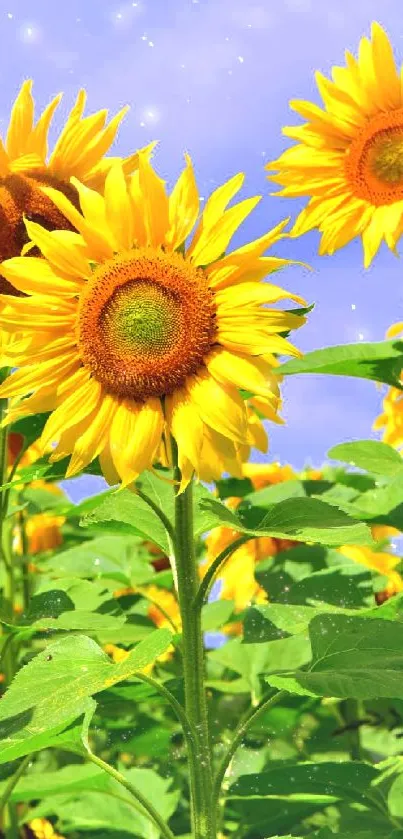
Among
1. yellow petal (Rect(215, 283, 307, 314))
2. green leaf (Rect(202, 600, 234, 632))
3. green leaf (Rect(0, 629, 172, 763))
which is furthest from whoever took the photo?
green leaf (Rect(202, 600, 234, 632))

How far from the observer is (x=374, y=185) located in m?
2.86

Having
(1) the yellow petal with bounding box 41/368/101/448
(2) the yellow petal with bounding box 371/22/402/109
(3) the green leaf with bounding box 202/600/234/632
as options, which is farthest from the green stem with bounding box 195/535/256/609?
(2) the yellow petal with bounding box 371/22/402/109

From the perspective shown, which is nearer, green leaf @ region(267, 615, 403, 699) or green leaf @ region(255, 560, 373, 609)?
green leaf @ region(267, 615, 403, 699)

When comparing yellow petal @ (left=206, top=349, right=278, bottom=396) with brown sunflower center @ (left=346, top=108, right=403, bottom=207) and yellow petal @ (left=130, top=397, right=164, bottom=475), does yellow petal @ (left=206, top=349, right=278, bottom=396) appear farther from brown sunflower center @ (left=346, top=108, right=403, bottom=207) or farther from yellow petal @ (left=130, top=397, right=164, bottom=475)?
brown sunflower center @ (left=346, top=108, right=403, bottom=207)

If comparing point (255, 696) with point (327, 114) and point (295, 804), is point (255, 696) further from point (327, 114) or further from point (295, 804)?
point (327, 114)

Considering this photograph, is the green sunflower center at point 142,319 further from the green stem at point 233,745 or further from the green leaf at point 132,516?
the green stem at point 233,745

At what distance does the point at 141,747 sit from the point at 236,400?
1.14 m

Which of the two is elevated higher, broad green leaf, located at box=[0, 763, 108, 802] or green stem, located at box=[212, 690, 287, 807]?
broad green leaf, located at box=[0, 763, 108, 802]

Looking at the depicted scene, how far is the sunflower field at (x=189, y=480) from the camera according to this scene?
5.22ft

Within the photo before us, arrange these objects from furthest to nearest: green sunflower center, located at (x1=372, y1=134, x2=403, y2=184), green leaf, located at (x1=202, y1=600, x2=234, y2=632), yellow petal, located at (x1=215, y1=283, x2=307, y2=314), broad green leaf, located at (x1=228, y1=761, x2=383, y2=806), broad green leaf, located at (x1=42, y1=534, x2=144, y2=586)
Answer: green sunflower center, located at (x1=372, y1=134, x2=403, y2=184)
broad green leaf, located at (x1=42, y1=534, x2=144, y2=586)
green leaf, located at (x1=202, y1=600, x2=234, y2=632)
broad green leaf, located at (x1=228, y1=761, x2=383, y2=806)
yellow petal, located at (x1=215, y1=283, x2=307, y2=314)

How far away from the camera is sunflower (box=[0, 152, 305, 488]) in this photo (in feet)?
5.25

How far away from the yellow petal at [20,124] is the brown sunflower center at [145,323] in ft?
2.53

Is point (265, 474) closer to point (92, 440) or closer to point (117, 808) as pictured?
point (117, 808)

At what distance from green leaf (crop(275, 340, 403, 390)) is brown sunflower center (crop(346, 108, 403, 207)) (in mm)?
606
